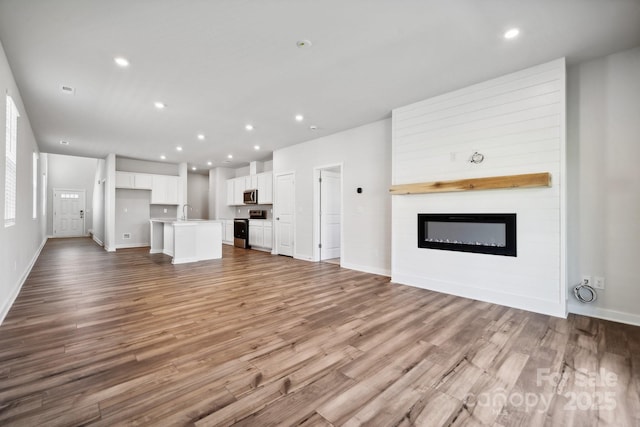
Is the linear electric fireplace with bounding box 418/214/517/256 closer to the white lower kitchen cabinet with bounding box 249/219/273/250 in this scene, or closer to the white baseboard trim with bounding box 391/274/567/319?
the white baseboard trim with bounding box 391/274/567/319

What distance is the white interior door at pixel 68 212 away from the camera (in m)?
12.0

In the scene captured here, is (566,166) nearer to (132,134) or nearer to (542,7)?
(542,7)

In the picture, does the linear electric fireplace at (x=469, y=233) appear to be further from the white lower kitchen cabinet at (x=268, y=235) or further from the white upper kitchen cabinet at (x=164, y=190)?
the white upper kitchen cabinet at (x=164, y=190)

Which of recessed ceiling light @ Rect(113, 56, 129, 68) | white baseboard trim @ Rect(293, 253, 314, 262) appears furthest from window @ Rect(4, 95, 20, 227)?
white baseboard trim @ Rect(293, 253, 314, 262)

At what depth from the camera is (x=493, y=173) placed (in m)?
3.48

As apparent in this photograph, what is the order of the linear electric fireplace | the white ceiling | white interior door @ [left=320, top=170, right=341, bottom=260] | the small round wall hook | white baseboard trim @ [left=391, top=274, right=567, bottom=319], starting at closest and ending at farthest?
the white ceiling
white baseboard trim @ [left=391, top=274, right=567, bottom=319]
the linear electric fireplace
the small round wall hook
white interior door @ [left=320, top=170, right=341, bottom=260]

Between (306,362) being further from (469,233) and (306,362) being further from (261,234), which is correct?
(261,234)

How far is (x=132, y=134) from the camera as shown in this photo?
597cm

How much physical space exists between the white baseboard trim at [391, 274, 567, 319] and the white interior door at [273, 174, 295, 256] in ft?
11.0

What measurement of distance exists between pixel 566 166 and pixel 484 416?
306 cm

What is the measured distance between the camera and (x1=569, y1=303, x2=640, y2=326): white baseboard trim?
9.34 feet

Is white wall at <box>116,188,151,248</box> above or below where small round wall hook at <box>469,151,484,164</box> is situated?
below

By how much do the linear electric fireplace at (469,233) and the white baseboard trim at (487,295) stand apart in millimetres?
497

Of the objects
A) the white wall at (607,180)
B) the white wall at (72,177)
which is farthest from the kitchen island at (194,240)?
Answer: the white wall at (72,177)
